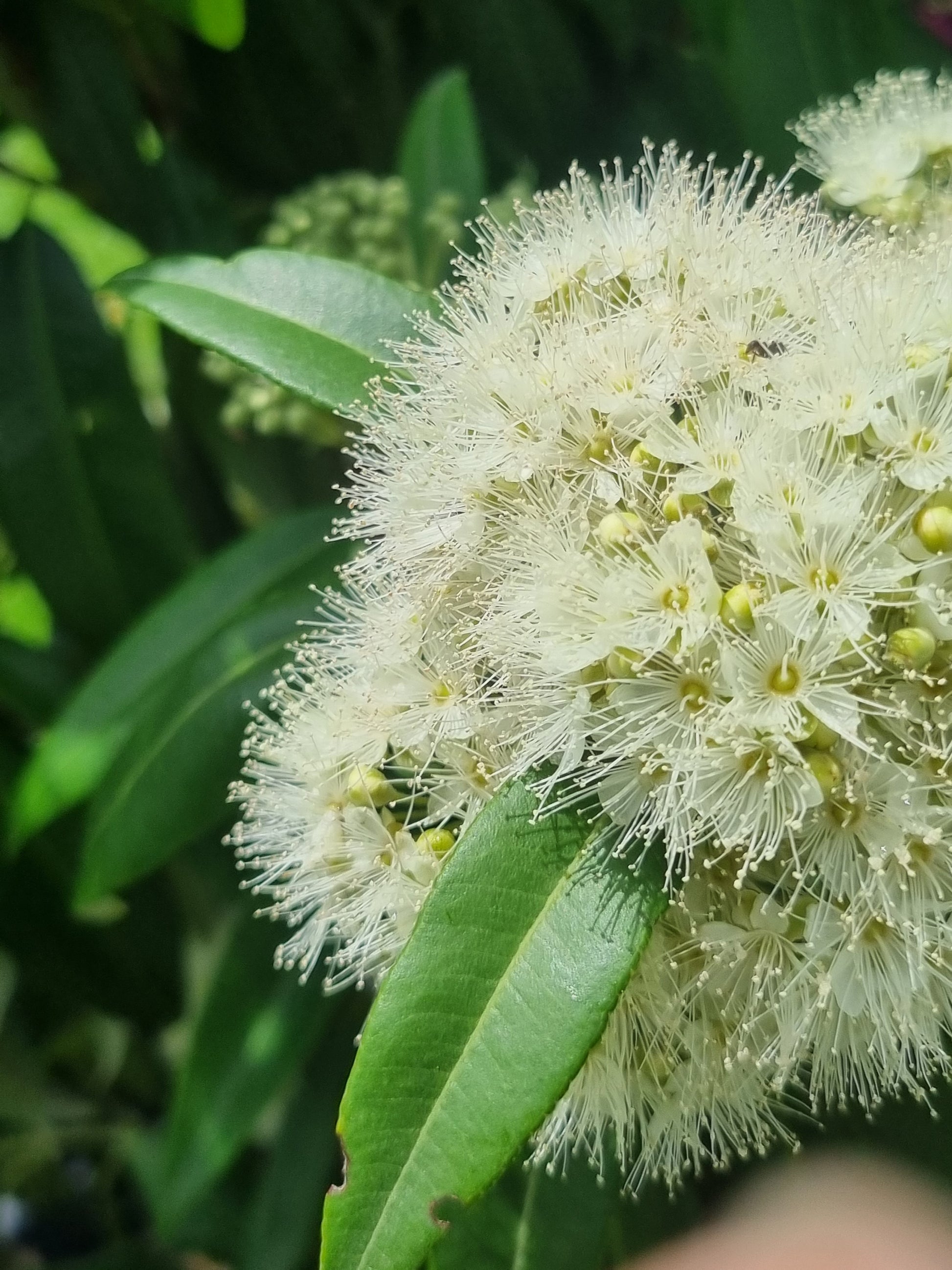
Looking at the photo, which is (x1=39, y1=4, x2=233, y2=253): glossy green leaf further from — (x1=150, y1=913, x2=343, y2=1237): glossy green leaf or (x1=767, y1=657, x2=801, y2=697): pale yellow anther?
(x1=767, y1=657, x2=801, y2=697): pale yellow anther

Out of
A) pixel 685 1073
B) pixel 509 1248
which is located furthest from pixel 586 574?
pixel 509 1248

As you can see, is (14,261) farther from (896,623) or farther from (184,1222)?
(184,1222)

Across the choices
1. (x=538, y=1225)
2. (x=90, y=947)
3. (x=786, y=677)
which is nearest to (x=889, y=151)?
(x=786, y=677)

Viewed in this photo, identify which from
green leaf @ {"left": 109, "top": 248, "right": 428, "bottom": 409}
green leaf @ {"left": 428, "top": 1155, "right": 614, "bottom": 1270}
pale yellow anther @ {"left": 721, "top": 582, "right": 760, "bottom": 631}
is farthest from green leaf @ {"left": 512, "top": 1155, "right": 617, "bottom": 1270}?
green leaf @ {"left": 109, "top": 248, "right": 428, "bottom": 409}

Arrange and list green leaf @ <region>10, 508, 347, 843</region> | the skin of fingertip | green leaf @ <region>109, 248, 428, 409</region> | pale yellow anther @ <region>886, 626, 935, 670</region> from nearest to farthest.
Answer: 1. pale yellow anther @ <region>886, 626, 935, 670</region>
2. the skin of fingertip
3. green leaf @ <region>109, 248, 428, 409</region>
4. green leaf @ <region>10, 508, 347, 843</region>

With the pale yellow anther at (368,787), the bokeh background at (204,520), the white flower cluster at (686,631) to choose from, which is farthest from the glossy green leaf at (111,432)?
the pale yellow anther at (368,787)

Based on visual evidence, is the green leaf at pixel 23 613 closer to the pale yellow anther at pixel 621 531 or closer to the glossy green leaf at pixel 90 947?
the glossy green leaf at pixel 90 947
